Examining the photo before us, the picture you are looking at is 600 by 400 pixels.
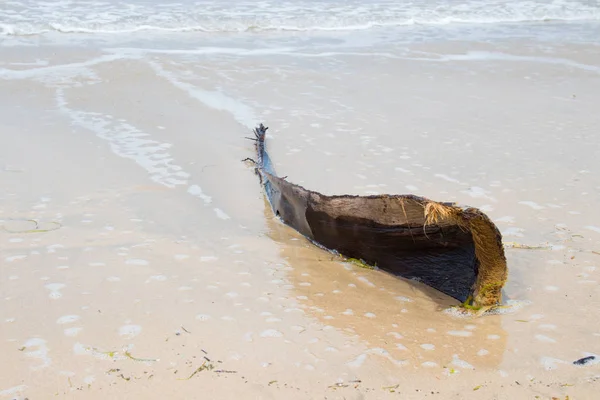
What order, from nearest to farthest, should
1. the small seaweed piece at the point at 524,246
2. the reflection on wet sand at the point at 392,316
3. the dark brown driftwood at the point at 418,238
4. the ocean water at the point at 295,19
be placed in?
the reflection on wet sand at the point at 392,316 → the dark brown driftwood at the point at 418,238 → the small seaweed piece at the point at 524,246 → the ocean water at the point at 295,19

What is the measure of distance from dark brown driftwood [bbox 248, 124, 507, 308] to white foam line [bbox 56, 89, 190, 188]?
55.2 inches

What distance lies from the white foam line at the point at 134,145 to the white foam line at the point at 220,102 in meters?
0.96

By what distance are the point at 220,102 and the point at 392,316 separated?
4.17m

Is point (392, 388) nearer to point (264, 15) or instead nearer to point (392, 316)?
point (392, 316)

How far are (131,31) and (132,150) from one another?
21.4 feet

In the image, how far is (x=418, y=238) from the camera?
9.59 ft

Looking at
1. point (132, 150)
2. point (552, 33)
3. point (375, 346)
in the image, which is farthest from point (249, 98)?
point (552, 33)

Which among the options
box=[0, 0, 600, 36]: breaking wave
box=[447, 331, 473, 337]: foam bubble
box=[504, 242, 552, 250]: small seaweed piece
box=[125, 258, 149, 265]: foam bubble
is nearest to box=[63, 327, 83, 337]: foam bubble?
box=[125, 258, 149, 265]: foam bubble

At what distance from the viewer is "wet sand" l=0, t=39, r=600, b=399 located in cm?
245

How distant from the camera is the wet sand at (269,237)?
2.45 metres

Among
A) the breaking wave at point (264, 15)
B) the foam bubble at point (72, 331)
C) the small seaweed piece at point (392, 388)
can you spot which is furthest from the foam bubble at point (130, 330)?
the breaking wave at point (264, 15)

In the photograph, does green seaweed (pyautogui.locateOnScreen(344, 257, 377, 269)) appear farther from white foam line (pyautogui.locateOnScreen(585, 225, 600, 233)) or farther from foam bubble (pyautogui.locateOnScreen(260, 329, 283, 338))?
white foam line (pyautogui.locateOnScreen(585, 225, 600, 233))

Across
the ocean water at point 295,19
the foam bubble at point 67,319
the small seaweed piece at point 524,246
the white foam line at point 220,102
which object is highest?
the ocean water at point 295,19

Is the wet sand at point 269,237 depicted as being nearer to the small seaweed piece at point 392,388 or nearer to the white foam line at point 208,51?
the small seaweed piece at point 392,388
